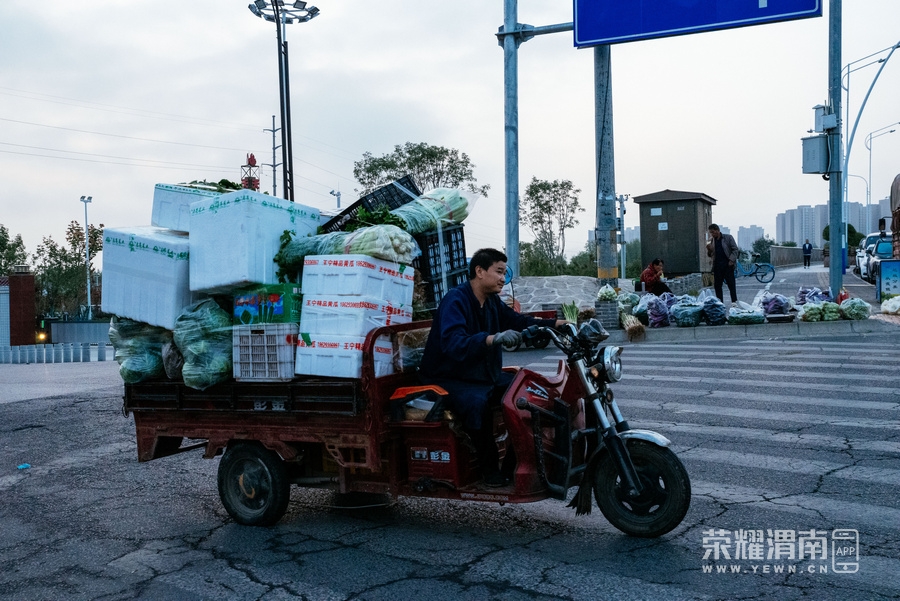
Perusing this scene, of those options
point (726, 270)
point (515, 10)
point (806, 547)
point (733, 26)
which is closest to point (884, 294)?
point (726, 270)

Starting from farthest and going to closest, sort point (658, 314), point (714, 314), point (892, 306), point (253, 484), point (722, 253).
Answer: point (722, 253), point (658, 314), point (892, 306), point (714, 314), point (253, 484)

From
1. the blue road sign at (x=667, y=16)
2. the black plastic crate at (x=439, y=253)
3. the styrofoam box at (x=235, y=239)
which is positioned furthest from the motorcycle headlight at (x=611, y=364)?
the blue road sign at (x=667, y=16)

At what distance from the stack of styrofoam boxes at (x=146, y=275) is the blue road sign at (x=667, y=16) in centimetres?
1398

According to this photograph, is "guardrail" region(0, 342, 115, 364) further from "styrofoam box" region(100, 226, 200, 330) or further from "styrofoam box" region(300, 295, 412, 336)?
"styrofoam box" region(300, 295, 412, 336)

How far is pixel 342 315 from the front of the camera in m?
4.87

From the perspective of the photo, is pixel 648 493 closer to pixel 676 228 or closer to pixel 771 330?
pixel 771 330

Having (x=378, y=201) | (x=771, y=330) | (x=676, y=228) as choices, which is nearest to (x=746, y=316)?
(x=771, y=330)

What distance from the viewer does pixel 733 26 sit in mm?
16656

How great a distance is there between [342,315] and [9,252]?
66.0m

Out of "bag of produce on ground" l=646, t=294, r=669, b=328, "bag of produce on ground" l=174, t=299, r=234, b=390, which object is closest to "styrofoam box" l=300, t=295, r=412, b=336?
"bag of produce on ground" l=174, t=299, r=234, b=390

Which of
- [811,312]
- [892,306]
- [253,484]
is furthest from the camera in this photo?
[892,306]

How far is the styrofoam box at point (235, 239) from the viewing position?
5.19m

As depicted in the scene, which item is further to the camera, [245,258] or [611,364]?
[245,258]

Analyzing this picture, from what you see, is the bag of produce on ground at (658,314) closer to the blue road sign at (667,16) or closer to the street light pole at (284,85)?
the blue road sign at (667,16)
